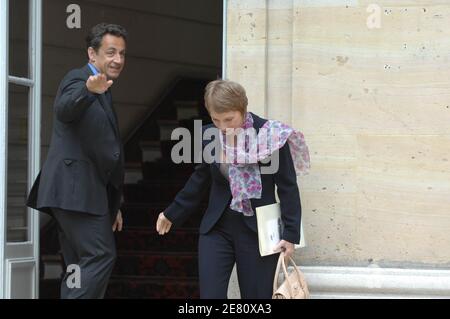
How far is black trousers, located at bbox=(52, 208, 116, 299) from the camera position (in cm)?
454

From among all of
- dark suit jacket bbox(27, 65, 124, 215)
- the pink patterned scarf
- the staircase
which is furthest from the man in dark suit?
the staircase

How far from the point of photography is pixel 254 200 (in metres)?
4.49

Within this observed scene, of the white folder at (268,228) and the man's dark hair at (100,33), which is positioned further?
the man's dark hair at (100,33)

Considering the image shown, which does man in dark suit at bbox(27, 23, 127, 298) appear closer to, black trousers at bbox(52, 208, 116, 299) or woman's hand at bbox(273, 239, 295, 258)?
black trousers at bbox(52, 208, 116, 299)

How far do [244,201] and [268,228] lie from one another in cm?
17

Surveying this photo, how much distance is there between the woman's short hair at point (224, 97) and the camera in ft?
14.2

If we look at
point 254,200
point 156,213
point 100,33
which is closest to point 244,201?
point 254,200

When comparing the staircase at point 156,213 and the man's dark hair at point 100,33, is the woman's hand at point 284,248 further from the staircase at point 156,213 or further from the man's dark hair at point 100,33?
the staircase at point 156,213

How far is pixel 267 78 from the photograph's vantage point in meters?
5.14

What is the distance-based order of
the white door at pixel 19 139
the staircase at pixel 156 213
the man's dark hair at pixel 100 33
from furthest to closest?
1. the staircase at pixel 156 213
2. the white door at pixel 19 139
3. the man's dark hair at pixel 100 33

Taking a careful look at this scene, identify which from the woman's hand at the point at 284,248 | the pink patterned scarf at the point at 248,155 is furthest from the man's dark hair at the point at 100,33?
the woman's hand at the point at 284,248

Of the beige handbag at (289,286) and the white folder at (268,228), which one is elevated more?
the white folder at (268,228)

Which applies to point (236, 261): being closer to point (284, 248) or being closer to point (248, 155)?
point (284, 248)

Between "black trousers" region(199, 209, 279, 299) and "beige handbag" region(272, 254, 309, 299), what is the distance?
0.08 metres
